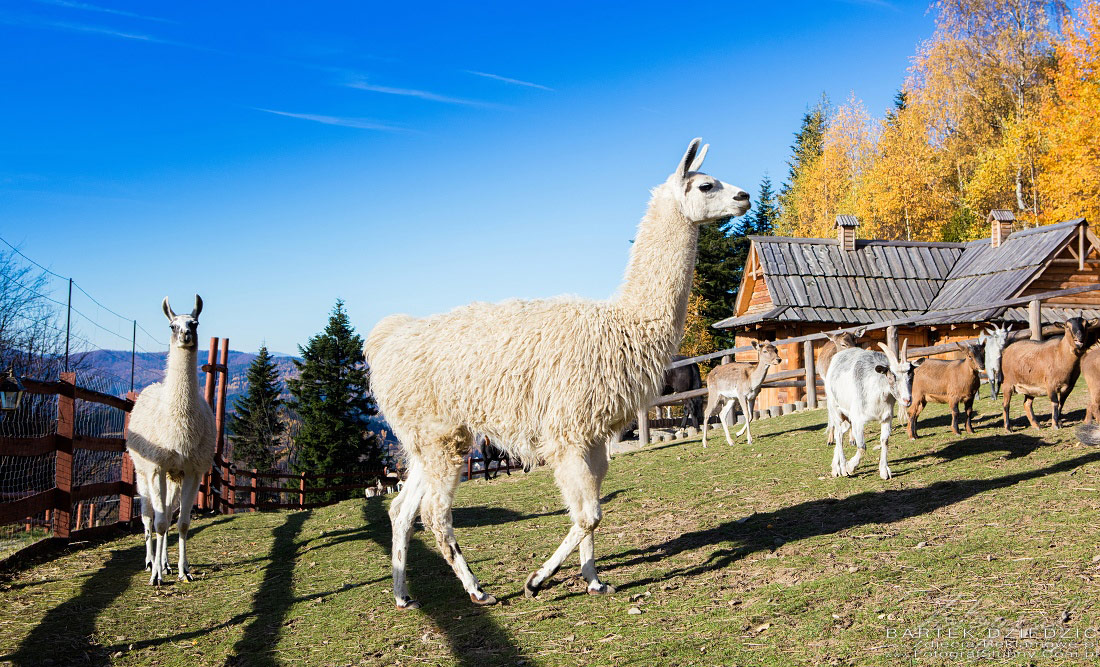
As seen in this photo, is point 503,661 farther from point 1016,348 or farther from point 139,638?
point 1016,348

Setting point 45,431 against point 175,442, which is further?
point 45,431

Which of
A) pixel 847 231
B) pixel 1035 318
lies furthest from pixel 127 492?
pixel 847 231

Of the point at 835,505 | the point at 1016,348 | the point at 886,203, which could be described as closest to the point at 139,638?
the point at 835,505

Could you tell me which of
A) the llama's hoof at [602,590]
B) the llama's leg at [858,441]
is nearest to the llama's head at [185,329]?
the llama's hoof at [602,590]

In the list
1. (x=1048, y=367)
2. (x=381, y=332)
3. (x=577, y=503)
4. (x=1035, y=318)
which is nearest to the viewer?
(x=577, y=503)

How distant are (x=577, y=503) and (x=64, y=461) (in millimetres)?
6830

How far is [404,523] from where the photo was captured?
20.3 feet

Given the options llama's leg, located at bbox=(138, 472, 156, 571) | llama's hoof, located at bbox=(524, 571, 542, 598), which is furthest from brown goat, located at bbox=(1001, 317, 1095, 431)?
llama's leg, located at bbox=(138, 472, 156, 571)

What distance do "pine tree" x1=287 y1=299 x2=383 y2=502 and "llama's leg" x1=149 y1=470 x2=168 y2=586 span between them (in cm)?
2801

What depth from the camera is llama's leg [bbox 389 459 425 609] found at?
5895 millimetres

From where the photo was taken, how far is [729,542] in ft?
22.5

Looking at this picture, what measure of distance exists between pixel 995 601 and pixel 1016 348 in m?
7.88

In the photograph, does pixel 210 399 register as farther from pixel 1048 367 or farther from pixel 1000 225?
pixel 1000 225

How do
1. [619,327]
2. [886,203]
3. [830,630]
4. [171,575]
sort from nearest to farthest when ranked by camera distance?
[830,630], [619,327], [171,575], [886,203]
